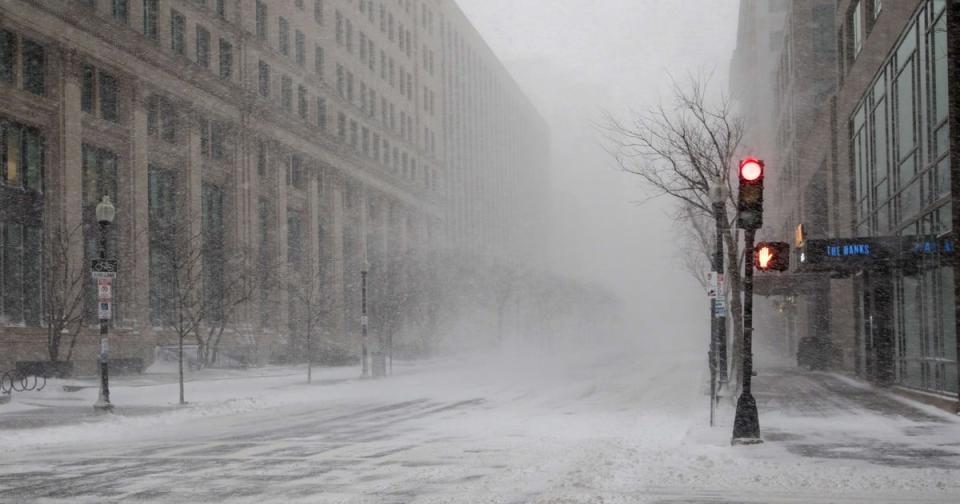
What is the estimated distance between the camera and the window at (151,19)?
4866 centimetres

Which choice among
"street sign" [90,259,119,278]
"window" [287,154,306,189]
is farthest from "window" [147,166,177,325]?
"street sign" [90,259,119,278]

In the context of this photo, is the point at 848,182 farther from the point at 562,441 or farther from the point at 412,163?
the point at 412,163

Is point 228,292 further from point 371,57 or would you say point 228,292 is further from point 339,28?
point 371,57

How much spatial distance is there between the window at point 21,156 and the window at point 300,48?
2706 centimetres

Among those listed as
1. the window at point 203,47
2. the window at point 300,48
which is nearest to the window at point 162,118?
the window at point 203,47

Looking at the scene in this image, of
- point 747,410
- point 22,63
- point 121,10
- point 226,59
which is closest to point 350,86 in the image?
point 226,59

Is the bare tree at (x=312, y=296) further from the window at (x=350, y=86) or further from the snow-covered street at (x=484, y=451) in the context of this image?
the snow-covered street at (x=484, y=451)

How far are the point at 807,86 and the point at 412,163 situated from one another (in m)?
44.5

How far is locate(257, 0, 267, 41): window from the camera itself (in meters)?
60.9

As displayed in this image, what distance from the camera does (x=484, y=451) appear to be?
14.9 metres

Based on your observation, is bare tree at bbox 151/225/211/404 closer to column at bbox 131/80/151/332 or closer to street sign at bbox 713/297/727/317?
column at bbox 131/80/151/332

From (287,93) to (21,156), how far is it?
2513cm

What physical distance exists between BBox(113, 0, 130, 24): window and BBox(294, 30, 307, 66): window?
20092mm

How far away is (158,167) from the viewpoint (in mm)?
49594
